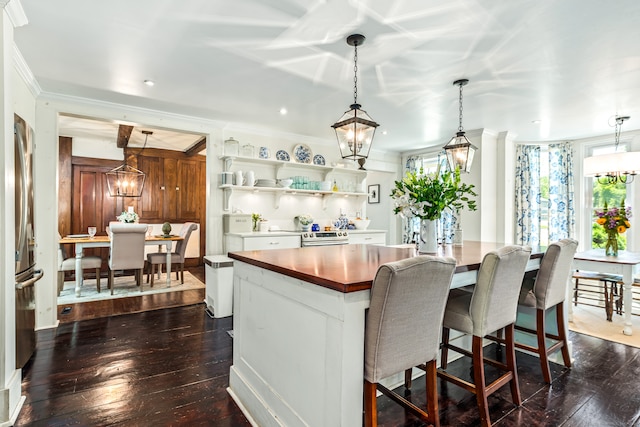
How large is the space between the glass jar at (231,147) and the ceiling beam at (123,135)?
1.60 m

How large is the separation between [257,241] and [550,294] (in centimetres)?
318

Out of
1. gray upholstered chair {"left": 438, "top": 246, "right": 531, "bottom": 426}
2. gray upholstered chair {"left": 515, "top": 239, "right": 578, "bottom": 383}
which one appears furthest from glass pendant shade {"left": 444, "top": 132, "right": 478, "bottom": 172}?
gray upholstered chair {"left": 438, "top": 246, "right": 531, "bottom": 426}

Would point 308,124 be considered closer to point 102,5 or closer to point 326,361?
point 102,5

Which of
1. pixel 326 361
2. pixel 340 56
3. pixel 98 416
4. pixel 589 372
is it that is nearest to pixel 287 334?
pixel 326 361

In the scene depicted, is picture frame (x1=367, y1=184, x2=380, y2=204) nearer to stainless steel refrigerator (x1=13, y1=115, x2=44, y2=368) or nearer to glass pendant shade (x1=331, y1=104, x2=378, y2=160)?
glass pendant shade (x1=331, y1=104, x2=378, y2=160)

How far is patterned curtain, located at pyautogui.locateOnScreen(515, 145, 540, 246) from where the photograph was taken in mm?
5484

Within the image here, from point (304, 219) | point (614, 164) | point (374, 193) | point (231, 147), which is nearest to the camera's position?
point (614, 164)

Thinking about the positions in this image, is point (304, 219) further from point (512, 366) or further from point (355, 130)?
point (512, 366)

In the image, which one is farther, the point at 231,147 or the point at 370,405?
the point at 231,147

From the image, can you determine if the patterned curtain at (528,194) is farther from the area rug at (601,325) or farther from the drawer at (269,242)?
the drawer at (269,242)

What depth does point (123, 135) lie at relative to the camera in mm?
5414

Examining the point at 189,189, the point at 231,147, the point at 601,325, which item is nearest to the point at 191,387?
the point at 231,147

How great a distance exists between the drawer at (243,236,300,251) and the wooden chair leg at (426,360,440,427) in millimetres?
2983

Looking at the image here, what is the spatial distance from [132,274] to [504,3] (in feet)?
22.4
